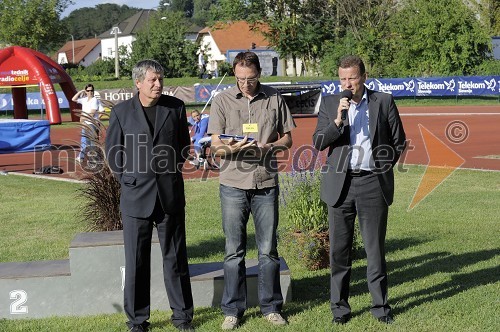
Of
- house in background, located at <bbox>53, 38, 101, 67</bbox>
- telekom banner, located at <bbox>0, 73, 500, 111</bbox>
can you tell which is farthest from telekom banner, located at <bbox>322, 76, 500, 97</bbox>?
house in background, located at <bbox>53, 38, 101, 67</bbox>

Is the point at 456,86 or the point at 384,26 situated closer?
the point at 456,86

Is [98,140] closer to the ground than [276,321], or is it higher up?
higher up

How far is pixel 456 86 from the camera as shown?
41.6 metres

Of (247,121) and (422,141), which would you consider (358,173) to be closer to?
(247,121)

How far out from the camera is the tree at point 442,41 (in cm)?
4509

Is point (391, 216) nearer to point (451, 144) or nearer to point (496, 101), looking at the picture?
point (451, 144)

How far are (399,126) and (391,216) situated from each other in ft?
17.5

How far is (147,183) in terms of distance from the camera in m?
5.86

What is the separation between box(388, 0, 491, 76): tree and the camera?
148 feet

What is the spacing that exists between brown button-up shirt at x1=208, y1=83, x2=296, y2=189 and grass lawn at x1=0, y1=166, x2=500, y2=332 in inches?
45.9

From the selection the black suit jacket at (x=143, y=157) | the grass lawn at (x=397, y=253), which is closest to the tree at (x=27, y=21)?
the grass lawn at (x=397, y=253)

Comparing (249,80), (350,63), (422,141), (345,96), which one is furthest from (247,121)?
(422,141)

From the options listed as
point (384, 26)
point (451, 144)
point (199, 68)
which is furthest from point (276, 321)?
point (199, 68)

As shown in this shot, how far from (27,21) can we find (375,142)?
53.1 meters
